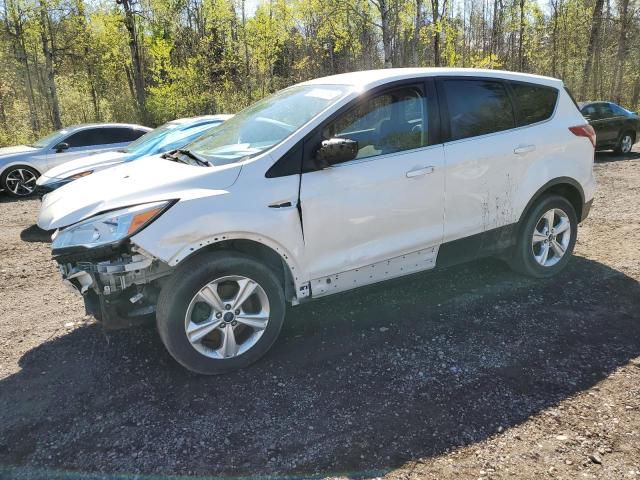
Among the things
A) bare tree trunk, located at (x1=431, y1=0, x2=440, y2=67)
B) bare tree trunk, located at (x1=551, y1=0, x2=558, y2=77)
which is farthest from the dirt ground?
bare tree trunk, located at (x1=551, y1=0, x2=558, y2=77)

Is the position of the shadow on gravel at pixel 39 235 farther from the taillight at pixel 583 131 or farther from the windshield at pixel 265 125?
the taillight at pixel 583 131

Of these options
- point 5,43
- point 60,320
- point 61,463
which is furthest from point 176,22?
point 61,463

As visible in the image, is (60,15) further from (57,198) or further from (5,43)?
(57,198)

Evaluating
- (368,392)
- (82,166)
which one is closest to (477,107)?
(368,392)

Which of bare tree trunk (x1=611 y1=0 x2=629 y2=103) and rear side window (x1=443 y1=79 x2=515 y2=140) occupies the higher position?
bare tree trunk (x1=611 y1=0 x2=629 y2=103)

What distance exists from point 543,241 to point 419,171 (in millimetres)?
1762

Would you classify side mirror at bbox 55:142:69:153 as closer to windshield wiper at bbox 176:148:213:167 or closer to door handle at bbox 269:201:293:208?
windshield wiper at bbox 176:148:213:167

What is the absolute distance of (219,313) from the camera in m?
3.22

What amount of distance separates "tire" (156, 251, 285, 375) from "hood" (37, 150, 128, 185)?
5.79m

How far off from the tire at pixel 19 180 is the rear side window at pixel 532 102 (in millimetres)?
10495

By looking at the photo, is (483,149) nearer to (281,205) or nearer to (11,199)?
(281,205)

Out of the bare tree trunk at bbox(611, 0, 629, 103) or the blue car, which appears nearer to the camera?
the blue car

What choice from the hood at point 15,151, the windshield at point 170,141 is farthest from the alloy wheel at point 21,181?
the windshield at point 170,141

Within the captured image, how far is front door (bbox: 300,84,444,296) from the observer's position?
3.40 metres
